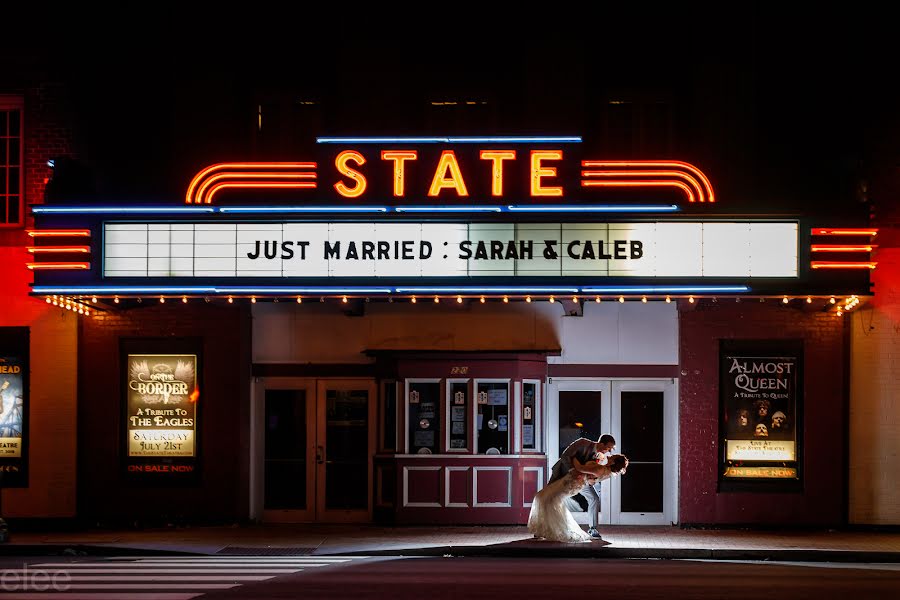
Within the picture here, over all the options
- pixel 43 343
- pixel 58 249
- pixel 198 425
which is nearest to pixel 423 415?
pixel 198 425

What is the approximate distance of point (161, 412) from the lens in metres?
18.7

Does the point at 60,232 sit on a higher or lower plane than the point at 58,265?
higher

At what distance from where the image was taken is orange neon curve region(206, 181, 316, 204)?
1677cm

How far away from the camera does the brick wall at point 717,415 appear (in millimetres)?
17953

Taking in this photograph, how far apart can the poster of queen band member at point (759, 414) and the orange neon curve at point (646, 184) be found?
134 inches

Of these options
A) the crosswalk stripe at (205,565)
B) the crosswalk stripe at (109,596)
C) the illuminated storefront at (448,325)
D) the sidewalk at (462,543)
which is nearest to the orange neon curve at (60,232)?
the illuminated storefront at (448,325)

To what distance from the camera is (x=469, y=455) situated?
1842 cm

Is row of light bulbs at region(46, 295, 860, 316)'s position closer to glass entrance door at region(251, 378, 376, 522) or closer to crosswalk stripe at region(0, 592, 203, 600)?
glass entrance door at region(251, 378, 376, 522)

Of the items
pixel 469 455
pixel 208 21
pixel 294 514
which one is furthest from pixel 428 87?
pixel 294 514

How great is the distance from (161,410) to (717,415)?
32.4ft

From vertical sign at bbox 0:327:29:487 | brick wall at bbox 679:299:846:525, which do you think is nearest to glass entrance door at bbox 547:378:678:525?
brick wall at bbox 679:299:846:525

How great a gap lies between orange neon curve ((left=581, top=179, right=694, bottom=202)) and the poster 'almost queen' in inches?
311

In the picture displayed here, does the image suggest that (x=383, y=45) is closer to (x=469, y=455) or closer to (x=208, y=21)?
(x=208, y=21)

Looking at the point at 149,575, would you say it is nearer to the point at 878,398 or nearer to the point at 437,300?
the point at 437,300
